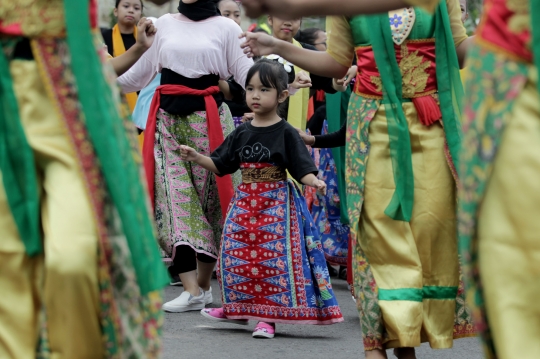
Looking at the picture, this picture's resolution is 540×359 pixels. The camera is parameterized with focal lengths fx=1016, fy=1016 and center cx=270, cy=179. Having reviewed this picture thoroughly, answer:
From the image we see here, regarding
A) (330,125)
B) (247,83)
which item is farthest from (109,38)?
(247,83)

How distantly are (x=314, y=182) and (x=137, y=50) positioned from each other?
1342 millimetres

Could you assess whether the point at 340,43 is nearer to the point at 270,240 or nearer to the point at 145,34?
the point at 145,34

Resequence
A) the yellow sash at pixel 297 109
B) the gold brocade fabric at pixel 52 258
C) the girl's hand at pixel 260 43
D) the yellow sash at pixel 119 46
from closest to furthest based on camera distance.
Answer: the gold brocade fabric at pixel 52 258, the girl's hand at pixel 260 43, the yellow sash at pixel 297 109, the yellow sash at pixel 119 46

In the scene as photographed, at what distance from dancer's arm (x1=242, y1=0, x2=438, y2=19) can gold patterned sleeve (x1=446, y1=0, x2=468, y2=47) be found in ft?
4.79

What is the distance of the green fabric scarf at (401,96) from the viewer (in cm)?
433

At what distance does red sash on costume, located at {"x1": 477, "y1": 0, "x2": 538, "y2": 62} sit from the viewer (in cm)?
246

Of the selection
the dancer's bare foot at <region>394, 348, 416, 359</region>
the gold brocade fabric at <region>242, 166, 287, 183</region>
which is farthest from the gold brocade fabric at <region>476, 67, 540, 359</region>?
the gold brocade fabric at <region>242, 166, 287, 183</region>

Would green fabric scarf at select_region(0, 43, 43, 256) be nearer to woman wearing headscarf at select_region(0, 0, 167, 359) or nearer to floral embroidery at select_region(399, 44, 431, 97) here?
woman wearing headscarf at select_region(0, 0, 167, 359)

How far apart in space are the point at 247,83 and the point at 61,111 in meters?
2.94

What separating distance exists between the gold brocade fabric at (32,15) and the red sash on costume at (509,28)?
1215 mm

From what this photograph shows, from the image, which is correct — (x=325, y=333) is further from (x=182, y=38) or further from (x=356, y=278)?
(x=182, y=38)

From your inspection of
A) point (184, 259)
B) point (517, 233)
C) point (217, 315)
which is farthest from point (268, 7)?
point (184, 259)

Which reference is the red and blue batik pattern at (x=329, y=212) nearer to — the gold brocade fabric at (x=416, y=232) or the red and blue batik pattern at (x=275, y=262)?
the red and blue batik pattern at (x=275, y=262)

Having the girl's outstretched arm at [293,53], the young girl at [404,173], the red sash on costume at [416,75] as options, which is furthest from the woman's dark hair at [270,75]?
the red sash on costume at [416,75]
